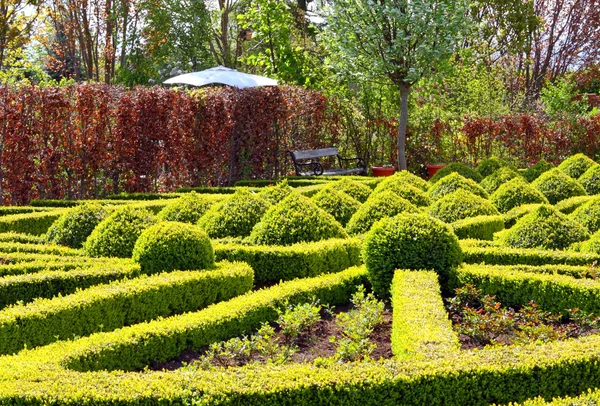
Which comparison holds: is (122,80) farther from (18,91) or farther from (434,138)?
(18,91)

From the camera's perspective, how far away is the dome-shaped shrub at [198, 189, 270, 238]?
28.5ft

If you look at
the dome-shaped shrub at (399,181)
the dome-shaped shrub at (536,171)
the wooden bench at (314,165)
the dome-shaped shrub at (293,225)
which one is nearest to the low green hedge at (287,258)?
the dome-shaped shrub at (293,225)

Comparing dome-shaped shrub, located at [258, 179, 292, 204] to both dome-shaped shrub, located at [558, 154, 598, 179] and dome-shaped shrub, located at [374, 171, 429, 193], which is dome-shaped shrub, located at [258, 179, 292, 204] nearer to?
dome-shaped shrub, located at [374, 171, 429, 193]

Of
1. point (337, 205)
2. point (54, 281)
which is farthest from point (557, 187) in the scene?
point (54, 281)

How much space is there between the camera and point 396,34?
16.4 m

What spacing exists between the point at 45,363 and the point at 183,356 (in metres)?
1.15

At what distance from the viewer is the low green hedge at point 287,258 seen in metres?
7.66

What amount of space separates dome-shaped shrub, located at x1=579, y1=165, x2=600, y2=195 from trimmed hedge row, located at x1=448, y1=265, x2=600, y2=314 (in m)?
6.32

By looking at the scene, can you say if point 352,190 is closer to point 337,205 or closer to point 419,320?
point 337,205

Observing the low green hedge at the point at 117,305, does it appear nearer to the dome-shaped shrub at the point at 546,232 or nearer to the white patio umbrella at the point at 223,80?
the dome-shaped shrub at the point at 546,232

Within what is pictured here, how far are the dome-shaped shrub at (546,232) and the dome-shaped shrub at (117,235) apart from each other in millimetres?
3997

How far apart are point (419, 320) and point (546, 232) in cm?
315

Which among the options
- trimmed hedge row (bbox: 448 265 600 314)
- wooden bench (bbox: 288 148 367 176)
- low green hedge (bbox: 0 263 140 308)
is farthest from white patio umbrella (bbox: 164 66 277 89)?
trimmed hedge row (bbox: 448 265 600 314)

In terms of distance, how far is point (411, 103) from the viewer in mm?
20125
